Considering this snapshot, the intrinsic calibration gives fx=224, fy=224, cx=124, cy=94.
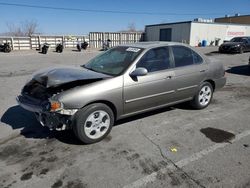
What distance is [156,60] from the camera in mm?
4359

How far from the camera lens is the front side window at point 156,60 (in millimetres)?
4172

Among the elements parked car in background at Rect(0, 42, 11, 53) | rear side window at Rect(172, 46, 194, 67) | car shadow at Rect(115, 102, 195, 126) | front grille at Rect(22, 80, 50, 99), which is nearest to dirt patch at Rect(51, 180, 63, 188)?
front grille at Rect(22, 80, 50, 99)

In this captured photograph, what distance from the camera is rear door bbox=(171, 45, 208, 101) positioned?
4.62m

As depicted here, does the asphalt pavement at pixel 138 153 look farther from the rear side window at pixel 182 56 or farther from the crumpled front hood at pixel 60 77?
the rear side window at pixel 182 56

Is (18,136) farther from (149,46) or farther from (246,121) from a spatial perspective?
(246,121)

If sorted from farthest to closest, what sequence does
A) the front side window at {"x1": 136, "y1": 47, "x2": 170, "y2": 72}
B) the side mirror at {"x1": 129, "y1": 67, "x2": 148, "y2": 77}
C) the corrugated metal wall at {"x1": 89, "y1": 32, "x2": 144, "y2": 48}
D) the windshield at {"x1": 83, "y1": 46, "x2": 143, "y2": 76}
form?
the corrugated metal wall at {"x1": 89, "y1": 32, "x2": 144, "y2": 48}, the front side window at {"x1": 136, "y1": 47, "x2": 170, "y2": 72}, the windshield at {"x1": 83, "y1": 46, "x2": 143, "y2": 76}, the side mirror at {"x1": 129, "y1": 67, "x2": 148, "y2": 77}

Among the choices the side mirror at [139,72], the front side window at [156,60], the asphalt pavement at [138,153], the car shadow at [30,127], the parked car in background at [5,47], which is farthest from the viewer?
the parked car in background at [5,47]

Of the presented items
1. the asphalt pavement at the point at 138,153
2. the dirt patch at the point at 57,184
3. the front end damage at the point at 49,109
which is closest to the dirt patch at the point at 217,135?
the asphalt pavement at the point at 138,153

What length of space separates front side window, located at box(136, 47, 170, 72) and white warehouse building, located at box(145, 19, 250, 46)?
26.0 m

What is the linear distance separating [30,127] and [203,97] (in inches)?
151

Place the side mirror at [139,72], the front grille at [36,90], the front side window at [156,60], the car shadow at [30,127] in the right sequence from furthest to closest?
the front side window at [156,60]
the car shadow at [30,127]
the side mirror at [139,72]
the front grille at [36,90]

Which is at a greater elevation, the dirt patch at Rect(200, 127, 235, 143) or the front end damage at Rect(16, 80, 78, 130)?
the front end damage at Rect(16, 80, 78, 130)

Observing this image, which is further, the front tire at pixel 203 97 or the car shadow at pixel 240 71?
the car shadow at pixel 240 71

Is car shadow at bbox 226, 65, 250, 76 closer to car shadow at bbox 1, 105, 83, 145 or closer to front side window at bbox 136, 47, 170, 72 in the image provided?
front side window at bbox 136, 47, 170, 72
